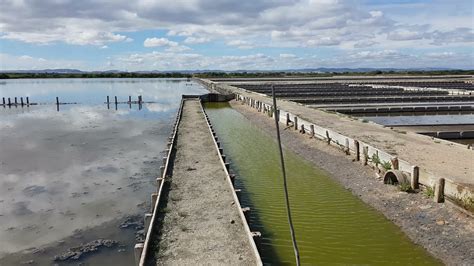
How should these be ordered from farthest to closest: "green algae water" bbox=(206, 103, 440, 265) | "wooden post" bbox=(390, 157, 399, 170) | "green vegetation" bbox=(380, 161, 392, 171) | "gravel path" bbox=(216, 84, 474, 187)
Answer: "green vegetation" bbox=(380, 161, 392, 171) → "wooden post" bbox=(390, 157, 399, 170) → "gravel path" bbox=(216, 84, 474, 187) → "green algae water" bbox=(206, 103, 440, 265)

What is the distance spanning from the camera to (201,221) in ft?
30.4

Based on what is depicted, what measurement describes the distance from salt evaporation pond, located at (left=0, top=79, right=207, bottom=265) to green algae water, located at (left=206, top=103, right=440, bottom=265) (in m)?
3.06

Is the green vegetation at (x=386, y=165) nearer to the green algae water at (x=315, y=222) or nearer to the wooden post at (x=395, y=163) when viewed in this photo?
the wooden post at (x=395, y=163)

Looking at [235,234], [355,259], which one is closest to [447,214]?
[355,259]

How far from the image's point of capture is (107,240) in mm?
9789

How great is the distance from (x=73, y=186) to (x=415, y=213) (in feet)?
34.1

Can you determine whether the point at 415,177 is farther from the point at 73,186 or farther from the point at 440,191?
the point at 73,186

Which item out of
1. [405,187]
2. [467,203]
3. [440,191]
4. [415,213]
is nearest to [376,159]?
[405,187]

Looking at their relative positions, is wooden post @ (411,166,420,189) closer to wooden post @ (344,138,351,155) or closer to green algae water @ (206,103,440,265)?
green algae water @ (206,103,440,265)

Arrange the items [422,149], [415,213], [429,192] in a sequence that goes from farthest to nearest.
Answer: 1. [422,149]
2. [429,192]
3. [415,213]

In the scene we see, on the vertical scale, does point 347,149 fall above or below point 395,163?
below

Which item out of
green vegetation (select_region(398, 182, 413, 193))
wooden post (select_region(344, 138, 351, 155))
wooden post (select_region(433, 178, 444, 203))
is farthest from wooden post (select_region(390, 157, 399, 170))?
wooden post (select_region(344, 138, 351, 155))

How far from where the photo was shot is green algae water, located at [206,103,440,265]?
28.3 feet

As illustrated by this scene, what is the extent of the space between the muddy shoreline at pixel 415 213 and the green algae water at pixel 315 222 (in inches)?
10.0
